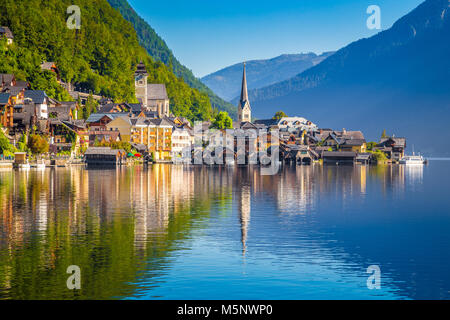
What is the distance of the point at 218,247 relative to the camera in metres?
32.3

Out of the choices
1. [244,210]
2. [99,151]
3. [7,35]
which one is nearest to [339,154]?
[99,151]

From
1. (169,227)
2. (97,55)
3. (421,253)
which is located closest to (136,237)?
(169,227)

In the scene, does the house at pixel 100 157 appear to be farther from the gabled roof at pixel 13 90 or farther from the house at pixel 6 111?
the house at pixel 6 111

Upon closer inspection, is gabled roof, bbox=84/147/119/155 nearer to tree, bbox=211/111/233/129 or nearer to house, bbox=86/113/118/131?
house, bbox=86/113/118/131

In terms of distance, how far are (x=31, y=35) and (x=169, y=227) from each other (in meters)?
128

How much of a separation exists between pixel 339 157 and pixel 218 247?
164790mm

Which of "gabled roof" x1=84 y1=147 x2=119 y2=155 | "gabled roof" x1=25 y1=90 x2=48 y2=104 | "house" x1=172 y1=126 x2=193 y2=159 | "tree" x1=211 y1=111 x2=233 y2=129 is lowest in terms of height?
"gabled roof" x1=84 y1=147 x2=119 y2=155

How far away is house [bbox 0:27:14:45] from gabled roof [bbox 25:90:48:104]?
17666 mm

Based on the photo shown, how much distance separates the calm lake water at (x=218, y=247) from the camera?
23.9 meters

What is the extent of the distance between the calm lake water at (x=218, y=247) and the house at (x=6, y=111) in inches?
2421

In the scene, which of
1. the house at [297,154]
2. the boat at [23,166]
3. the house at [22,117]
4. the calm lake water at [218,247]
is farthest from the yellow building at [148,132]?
the calm lake water at [218,247]

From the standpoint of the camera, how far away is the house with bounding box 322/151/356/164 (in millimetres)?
190625

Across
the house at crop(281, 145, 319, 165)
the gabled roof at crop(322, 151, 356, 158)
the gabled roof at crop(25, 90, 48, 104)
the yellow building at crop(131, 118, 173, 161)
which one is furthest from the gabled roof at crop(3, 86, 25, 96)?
the gabled roof at crop(322, 151, 356, 158)

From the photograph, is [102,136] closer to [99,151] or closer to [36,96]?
[99,151]
